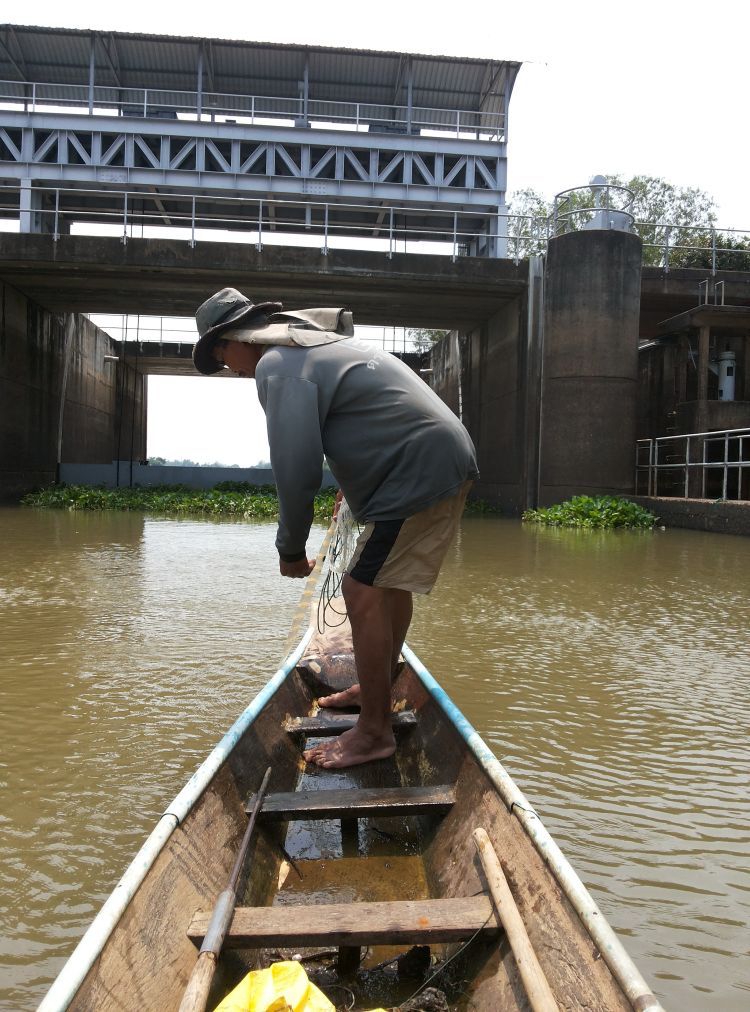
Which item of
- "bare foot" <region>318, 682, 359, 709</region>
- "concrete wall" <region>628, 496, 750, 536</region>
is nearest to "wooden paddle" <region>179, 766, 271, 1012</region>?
"bare foot" <region>318, 682, 359, 709</region>

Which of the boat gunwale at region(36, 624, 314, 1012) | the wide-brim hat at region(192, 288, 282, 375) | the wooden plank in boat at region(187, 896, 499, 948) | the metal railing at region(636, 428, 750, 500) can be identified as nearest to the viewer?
the boat gunwale at region(36, 624, 314, 1012)

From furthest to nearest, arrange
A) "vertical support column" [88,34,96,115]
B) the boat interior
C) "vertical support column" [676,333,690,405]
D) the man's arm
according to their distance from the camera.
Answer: "vertical support column" [88,34,96,115] → "vertical support column" [676,333,690,405] → the man's arm → the boat interior

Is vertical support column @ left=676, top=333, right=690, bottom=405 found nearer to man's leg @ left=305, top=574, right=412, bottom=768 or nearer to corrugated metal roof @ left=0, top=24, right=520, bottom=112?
corrugated metal roof @ left=0, top=24, right=520, bottom=112

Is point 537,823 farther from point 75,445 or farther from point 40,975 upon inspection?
point 75,445

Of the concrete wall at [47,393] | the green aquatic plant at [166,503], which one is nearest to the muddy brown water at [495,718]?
the green aquatic plant at [166,503]

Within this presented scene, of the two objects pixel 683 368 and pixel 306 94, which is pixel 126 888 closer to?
pixel 683 368

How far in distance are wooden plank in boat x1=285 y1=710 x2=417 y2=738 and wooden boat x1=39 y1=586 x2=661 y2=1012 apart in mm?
107

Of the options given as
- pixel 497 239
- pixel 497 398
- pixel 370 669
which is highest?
pixel 497 239

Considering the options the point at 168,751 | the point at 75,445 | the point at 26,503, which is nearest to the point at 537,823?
the point at 168,751

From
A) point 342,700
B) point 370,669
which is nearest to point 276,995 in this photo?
point 370,669

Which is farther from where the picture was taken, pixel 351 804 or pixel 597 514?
pixel 597 514

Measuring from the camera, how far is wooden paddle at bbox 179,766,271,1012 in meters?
1.41

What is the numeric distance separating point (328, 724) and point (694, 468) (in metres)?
17.0

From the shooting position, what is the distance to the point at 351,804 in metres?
2.35
